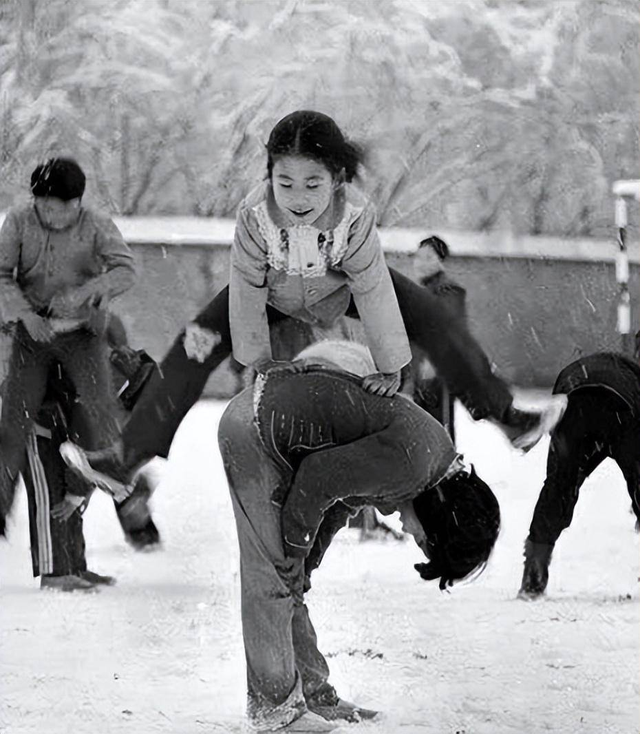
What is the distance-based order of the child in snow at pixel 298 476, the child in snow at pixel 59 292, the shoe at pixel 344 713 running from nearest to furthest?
1. the child in snow at pixel 298 476
2. the shoe at pixel 344 713
3. the child in snow at pixel 59 292

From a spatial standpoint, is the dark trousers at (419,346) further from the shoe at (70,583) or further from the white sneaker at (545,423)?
the shoe at (70,583)

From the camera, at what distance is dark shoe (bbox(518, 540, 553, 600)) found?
191 centimetres

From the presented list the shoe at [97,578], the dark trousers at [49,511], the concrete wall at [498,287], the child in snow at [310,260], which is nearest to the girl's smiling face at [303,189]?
the child in snow at [310,260]

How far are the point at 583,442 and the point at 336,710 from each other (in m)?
0.61

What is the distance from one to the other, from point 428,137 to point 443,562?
74 centimetres

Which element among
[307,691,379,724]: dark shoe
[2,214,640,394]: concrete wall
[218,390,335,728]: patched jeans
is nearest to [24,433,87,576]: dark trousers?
[2,214,640,394]: concrete wall

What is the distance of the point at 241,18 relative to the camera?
1.96 metres

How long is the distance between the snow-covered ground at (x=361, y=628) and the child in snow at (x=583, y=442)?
2cm

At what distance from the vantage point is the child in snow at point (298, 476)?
166 centimetres

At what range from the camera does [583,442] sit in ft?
6.31

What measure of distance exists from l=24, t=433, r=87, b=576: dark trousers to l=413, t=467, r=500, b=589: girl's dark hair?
0.59 m

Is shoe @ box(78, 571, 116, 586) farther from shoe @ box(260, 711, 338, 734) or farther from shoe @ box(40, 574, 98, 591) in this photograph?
shoe @ box(260, 711, 338, 734)

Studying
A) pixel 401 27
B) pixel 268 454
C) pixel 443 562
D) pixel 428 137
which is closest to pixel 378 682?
pixel 443 562

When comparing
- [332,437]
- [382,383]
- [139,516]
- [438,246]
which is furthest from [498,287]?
[139,516]
